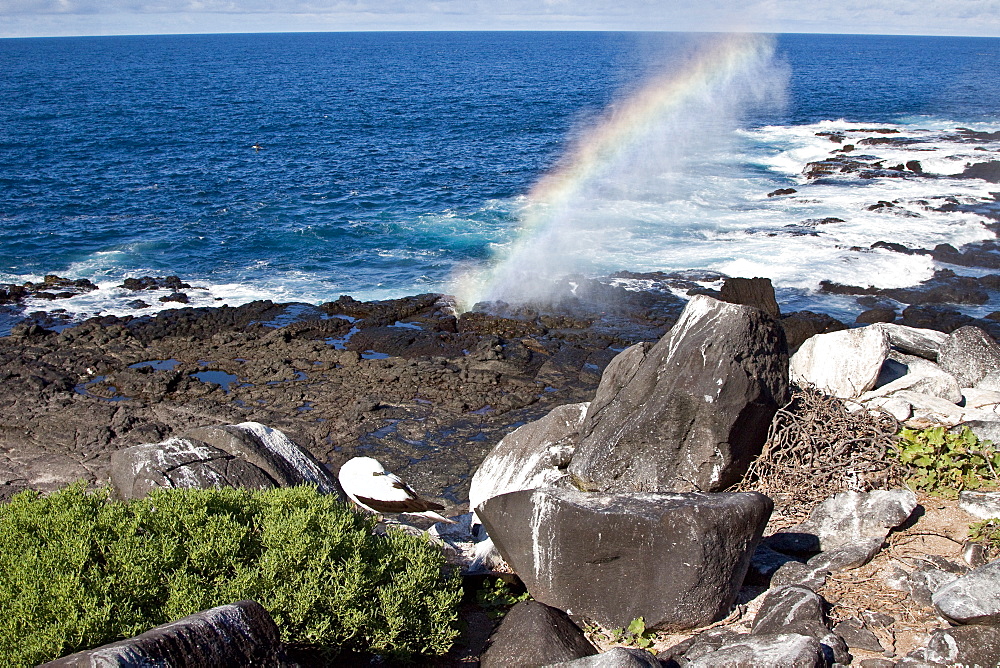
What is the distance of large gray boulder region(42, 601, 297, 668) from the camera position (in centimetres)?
462

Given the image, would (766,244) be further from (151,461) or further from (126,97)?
(126,97)

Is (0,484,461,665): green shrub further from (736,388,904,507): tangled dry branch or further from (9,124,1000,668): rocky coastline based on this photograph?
(736,388,904,507): tangled dry branch

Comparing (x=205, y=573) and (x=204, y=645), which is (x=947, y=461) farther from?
(x=204, y=645)

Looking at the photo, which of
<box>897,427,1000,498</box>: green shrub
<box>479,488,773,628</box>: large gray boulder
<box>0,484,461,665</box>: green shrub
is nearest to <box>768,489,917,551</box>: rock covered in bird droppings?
<box>897,427,1000,498</box>: green shrub

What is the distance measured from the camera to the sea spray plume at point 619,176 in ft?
93.4

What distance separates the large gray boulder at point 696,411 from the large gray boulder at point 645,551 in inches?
65.1

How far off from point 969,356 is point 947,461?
5211 millimetres

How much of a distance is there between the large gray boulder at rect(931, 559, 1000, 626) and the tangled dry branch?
213 centimetres

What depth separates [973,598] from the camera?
6180 mm

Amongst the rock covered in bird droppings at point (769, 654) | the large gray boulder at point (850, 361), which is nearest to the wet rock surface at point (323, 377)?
the large gray boulder at point (850, 361)

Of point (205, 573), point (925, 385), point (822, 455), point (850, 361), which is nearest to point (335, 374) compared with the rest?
point (850, 361)

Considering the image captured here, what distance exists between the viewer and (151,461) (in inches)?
347

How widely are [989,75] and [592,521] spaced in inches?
5338

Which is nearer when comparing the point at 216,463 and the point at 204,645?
the point at 204,645
